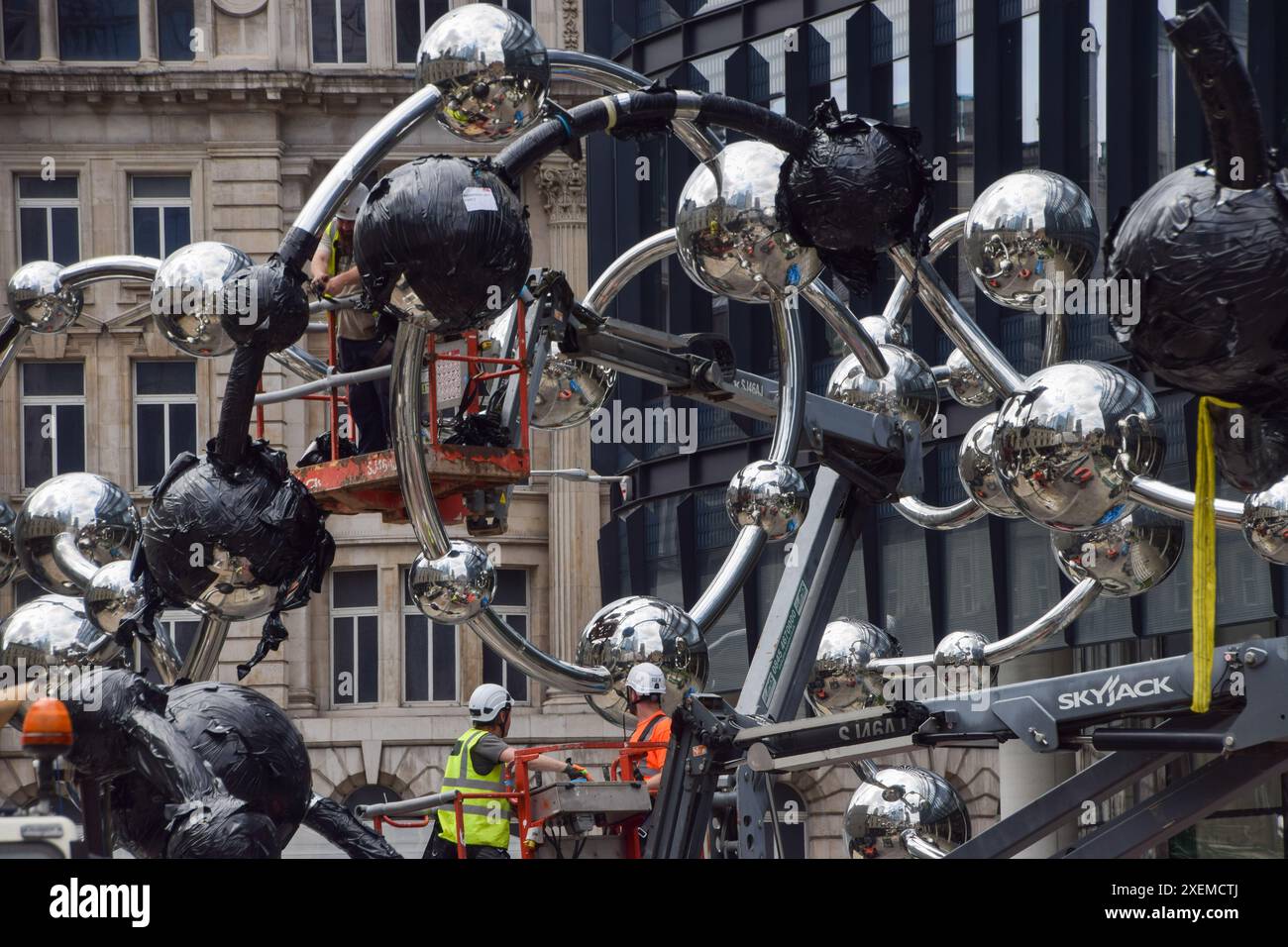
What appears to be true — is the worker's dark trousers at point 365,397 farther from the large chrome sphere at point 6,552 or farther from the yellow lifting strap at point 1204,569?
the yellow lifting strap at point 1204,569

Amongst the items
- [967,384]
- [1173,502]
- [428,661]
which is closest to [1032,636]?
[967,384]

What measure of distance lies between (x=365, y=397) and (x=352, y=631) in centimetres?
2730

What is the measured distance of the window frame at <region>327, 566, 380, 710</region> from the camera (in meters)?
36.5

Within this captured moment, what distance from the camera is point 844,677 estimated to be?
1104cm

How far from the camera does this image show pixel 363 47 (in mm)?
37812

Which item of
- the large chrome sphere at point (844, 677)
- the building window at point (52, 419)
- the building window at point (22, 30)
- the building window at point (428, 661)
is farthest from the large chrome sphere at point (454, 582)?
the building window at point (22, 30)

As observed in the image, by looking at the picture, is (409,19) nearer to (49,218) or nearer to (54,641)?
(49,218)

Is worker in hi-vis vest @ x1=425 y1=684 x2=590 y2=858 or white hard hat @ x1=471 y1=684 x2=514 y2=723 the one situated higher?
white hard hat @ x1=471 y1=684 x2=514 y2=723

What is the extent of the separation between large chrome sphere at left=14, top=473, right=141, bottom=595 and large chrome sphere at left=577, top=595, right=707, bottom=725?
2.72 metres

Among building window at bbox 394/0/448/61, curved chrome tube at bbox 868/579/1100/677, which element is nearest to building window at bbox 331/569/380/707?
building window at bbox 394/0/448/61

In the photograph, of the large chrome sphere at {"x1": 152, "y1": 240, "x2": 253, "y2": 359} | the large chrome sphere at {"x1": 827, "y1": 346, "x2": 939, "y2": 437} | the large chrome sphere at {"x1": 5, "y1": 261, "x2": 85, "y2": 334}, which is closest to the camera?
the large chrome sphere at {"x1": 152, "y1": 240, "x2": 253, "y2": 359}

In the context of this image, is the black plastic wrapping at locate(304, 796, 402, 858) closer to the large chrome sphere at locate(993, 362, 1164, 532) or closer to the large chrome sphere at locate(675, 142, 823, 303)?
the large chrome sphere at locate(675, 142, 823, 303)
